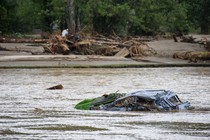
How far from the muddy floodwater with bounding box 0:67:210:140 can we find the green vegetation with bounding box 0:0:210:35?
23.9 meters

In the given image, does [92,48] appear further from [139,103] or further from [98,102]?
[139,103]

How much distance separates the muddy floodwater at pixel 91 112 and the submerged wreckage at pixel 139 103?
0.56 meters

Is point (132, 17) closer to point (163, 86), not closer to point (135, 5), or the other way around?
point (135, 5)

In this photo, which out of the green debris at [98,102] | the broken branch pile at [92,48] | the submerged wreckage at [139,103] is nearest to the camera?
the submerged wreckage at [139,103]

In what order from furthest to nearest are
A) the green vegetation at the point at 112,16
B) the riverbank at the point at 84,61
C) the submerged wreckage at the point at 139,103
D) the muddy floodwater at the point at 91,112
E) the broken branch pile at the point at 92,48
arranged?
the green vegetation at the point at 112,16, the broken branch pile at the point at 92,48, the riverbank at the point at 84,61, the submerged wreckage at the point at 139,103, the muddy floodwater at the point at 91,112

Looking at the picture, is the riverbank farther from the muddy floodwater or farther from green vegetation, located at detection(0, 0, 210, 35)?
green vegetation, located at detection(0, 0, 210, 35)

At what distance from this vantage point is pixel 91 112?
22156 mm

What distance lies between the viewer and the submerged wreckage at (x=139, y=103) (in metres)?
22.2

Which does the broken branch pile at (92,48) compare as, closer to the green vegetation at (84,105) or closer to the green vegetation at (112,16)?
the green vegetation at (112,16)

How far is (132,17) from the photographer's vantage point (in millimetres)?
68500

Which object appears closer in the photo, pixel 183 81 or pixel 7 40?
pixel 183 81

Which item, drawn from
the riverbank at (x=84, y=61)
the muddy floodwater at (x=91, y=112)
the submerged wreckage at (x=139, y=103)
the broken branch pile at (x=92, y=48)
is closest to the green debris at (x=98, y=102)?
the submerged wreckage at (x=139, y=103)

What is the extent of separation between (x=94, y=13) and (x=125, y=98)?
4505cm

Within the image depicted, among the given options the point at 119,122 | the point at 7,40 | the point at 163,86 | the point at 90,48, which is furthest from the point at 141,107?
the point at 7,40
